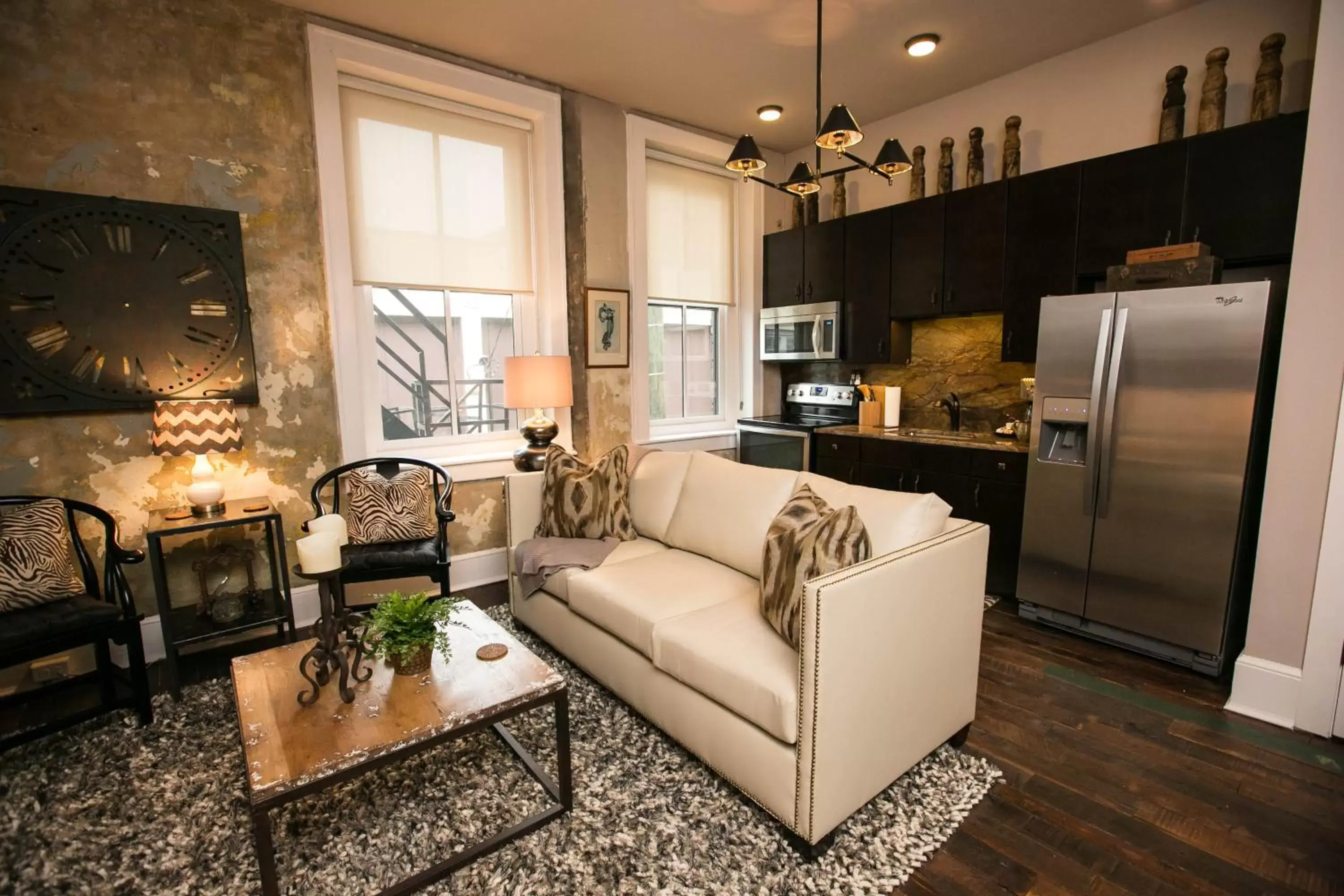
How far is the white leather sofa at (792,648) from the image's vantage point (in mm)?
1613

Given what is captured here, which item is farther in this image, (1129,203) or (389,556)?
(1129,203)

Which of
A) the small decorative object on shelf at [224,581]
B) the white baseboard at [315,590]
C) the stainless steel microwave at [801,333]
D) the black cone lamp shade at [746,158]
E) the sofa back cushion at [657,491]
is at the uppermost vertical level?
the black cone lamp shade at [746,158]

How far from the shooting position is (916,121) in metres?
4.20

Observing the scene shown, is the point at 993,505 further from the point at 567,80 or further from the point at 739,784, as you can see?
the point at 567,80

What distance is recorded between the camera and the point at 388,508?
3.08 metres

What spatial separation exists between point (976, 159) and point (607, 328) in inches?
100

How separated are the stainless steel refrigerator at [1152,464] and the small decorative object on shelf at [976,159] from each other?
123cm

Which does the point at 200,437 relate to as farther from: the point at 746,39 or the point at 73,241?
the point at 746,39

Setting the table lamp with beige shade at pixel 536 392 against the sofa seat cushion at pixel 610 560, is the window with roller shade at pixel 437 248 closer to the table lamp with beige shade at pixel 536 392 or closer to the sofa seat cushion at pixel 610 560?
the table lamp with beige shade at pixel 536 392

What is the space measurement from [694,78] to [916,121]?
1625 mm

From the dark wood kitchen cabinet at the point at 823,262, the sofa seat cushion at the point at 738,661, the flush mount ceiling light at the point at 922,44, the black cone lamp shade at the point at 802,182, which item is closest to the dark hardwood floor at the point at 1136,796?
the sofa seat cushion at the point at 738,661

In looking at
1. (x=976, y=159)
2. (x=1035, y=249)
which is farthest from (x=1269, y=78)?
(x=976, y=159)

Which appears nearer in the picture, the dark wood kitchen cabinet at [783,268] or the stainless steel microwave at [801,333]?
the stainless steel microwave at [801,333]

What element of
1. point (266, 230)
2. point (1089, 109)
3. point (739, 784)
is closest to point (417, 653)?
point (739, 784)
